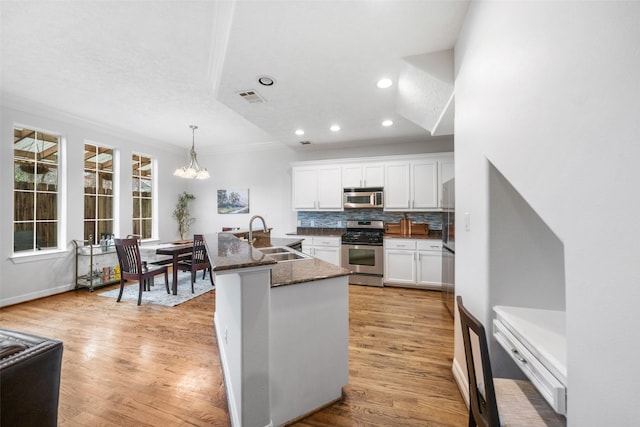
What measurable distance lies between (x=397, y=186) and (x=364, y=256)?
4.52ft

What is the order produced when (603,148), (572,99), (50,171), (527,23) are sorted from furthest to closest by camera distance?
(50,171)
(527,23)
(572,99)
(603,148)

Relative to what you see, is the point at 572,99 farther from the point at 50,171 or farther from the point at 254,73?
the point at 50,171

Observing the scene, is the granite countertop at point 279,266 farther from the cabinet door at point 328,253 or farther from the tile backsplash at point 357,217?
the tile backsplash at point 357,217

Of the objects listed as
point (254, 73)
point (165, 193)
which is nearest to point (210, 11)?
point (254, 73)

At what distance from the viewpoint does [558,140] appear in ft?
2.91

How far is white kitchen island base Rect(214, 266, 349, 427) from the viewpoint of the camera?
1.48 meters

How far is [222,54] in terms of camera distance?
2281mm

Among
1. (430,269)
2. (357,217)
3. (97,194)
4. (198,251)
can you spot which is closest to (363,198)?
(357,217)

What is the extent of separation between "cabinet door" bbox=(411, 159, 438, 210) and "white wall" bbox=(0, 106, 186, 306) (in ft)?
18.1

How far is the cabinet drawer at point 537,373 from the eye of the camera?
89cm

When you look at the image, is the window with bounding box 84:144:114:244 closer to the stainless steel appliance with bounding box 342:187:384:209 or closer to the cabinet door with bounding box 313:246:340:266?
the cabinet door with bounding box 313:246:340:266

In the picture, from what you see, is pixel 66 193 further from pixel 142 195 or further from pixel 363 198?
pixel 363 198

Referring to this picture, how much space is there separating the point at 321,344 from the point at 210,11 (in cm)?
264

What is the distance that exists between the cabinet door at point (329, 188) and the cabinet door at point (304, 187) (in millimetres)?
106
